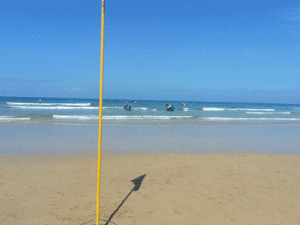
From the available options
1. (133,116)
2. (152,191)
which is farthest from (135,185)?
(133,116)

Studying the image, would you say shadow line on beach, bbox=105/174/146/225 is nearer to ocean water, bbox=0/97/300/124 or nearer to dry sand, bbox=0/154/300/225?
dry sand, bbox=0/154/300/225

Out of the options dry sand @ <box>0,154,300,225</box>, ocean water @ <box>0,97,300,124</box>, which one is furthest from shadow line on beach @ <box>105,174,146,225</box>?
ocean water @ <box>0,97,300,124</box>

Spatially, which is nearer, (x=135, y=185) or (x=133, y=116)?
(x=135, y=185)

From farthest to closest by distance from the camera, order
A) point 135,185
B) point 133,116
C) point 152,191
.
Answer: point 133,116, point 135,185, point 152,191

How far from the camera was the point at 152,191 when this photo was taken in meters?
4.84

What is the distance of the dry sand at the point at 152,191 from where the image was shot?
12.6ft

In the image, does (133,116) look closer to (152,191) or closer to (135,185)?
(135,185)

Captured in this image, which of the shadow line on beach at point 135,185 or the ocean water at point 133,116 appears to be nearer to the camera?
the shadow line on beach at point 135,185

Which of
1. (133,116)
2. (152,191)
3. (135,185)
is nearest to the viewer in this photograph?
(152,191)

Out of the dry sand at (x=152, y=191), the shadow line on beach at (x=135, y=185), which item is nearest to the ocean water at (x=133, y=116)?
the dry sand at (x=152, y=191)

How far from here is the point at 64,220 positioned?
3.63m

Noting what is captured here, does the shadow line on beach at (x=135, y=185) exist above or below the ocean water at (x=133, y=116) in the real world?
below

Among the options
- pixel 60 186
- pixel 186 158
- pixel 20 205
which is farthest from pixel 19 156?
pixel 186 158

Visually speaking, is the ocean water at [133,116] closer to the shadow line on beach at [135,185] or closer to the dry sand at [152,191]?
the dry sand at [152,191]
